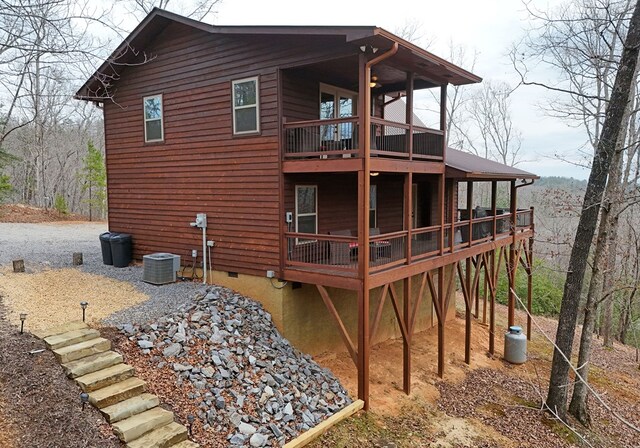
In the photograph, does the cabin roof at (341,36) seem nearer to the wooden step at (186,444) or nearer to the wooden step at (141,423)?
the wooden step at (141,423)

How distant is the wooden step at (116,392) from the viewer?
20.6ft

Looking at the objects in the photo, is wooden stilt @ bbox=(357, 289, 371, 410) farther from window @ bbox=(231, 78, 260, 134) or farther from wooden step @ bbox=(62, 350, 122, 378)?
window @ bbox=(231, 78, 260, 134)

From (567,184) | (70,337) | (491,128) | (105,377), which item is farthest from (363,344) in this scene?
(567,184)

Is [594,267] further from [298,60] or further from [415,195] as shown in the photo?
[298,60]

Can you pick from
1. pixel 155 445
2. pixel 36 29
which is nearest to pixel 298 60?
pixel 36 29

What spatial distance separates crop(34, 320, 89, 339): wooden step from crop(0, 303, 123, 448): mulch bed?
0.51 meters

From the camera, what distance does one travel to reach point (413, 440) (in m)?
7.96

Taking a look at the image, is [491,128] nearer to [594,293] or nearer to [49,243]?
[594,293]

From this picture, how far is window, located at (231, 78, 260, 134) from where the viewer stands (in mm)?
10031

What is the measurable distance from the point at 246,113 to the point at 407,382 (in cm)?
744

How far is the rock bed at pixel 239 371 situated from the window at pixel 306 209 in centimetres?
233

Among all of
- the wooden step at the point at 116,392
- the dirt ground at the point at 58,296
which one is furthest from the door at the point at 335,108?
the wooden step at the point at 116,392

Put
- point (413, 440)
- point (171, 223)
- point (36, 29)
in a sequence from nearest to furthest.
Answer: point (36, 29) < point (413, 440) < point (171, 223)

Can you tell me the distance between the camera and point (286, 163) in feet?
31.5
